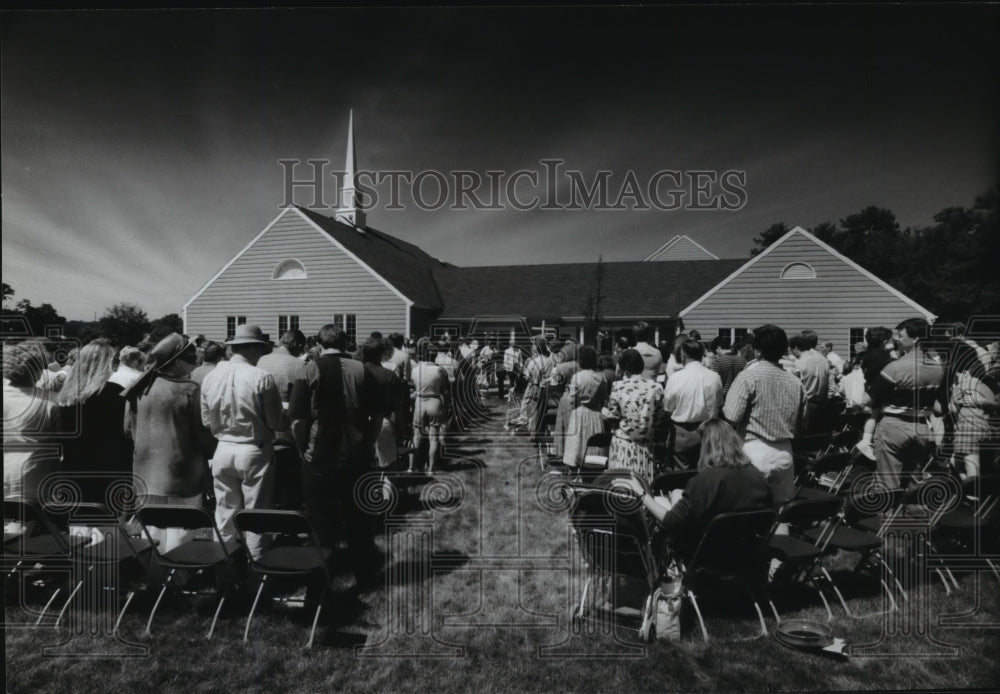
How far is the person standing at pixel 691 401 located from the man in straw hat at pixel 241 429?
11.1ft

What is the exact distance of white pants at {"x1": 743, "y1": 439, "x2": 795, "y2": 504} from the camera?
→ 396 cm

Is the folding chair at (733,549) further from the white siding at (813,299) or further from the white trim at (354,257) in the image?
the white trim at (354,257)

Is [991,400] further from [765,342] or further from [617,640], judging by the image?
Answer: [617,640]

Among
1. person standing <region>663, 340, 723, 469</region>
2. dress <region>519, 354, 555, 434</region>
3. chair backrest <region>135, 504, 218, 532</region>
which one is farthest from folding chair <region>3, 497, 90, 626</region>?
dress <region>519, 354, 555, 434</region>

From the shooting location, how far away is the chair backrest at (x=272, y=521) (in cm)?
304

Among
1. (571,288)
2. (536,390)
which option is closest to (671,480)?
(536,390)

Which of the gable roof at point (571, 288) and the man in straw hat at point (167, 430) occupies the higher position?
the gable roof at point (571, 288)

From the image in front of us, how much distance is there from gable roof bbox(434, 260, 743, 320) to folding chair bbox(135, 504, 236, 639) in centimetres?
1522

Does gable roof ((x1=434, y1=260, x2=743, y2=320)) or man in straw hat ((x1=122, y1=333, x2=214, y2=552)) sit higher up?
gable roof ((x1=434, y1=260, x2=743, y2=320))

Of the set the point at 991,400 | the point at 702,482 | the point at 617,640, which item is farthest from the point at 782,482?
the point at 991,400

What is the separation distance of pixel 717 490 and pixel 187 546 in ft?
11.7

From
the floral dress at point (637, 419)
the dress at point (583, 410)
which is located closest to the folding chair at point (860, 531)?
the floral dress at point (637, 419)

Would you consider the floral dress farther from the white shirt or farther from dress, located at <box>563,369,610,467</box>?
dress, located at <box>563,369,610,467</box>

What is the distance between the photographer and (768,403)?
3.93 m
